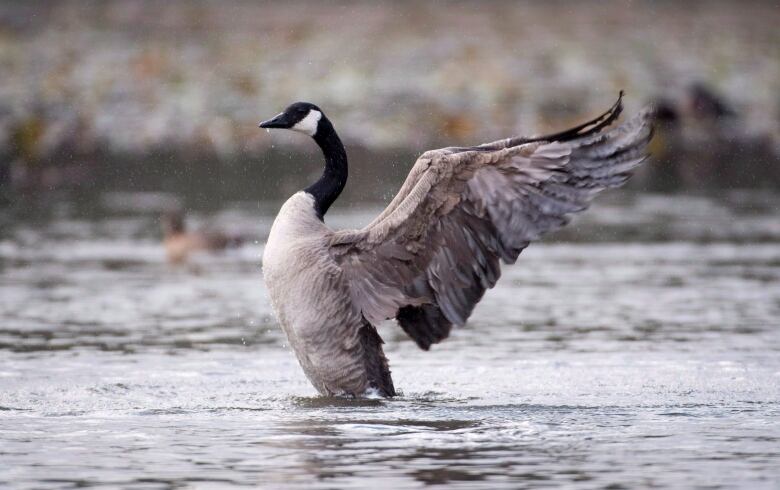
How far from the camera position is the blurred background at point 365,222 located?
783 cm

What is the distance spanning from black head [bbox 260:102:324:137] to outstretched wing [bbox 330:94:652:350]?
1.01m

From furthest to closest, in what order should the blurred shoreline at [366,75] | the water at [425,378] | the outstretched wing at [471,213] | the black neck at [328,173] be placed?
1. the blurred shoreline at [366,75]
2. the black neck at [328,173]
3. the outstretched wing at [471,213]
4. the water at [425,378]

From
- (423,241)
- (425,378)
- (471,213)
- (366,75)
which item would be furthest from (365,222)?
(366,75)

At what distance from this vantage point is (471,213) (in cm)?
882

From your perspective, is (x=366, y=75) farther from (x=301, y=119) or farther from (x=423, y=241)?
(x=423, y=241)

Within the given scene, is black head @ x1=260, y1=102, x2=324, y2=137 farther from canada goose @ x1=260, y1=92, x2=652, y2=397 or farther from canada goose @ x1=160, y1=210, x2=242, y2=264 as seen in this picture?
canada goose @ x1=160, y1=210, x2=242, y2=264

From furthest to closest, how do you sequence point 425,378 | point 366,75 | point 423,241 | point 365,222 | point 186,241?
point 366,75, point 365,222, point 186,241, point 425,378, point 423,241

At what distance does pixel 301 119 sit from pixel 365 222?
303 inches

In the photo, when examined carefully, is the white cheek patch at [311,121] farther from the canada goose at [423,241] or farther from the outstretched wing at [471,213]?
the outstretched wing at [471,213]

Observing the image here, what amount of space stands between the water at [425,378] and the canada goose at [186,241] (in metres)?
0.21

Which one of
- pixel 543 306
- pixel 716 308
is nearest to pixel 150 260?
pixel 543 306

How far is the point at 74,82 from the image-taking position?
97.9 ft

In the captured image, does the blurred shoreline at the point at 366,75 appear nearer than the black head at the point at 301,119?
No

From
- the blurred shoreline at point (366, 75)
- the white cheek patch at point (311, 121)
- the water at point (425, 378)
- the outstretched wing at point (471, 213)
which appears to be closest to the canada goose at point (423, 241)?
the outstretched wing at point (471, 213)
